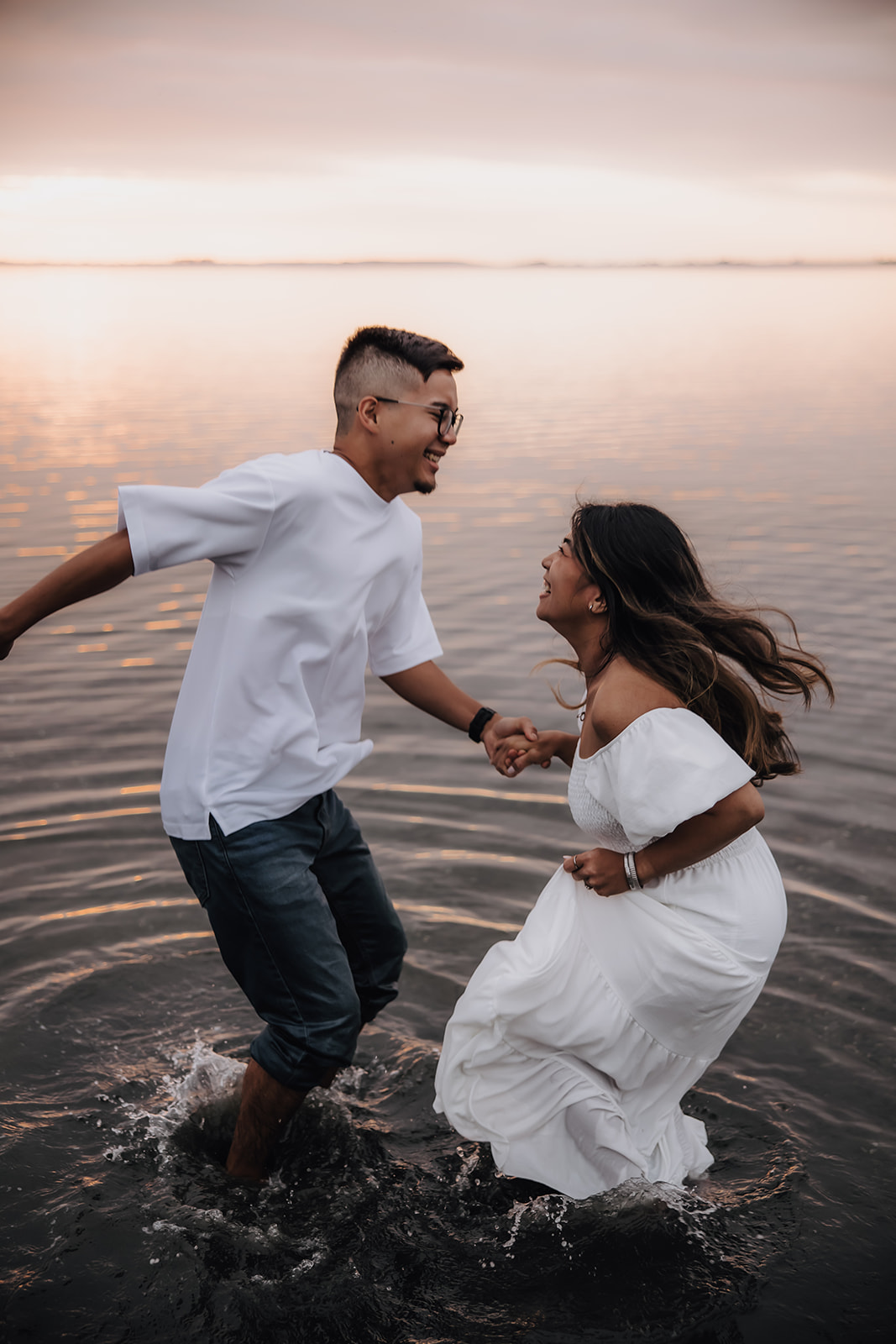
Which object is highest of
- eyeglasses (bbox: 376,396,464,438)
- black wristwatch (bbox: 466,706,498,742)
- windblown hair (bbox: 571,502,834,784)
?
eyeglasses (bbox: 376,396,464,438)

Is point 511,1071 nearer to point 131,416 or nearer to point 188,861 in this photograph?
point 188,861

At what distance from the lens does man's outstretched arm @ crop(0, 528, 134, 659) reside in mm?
3443

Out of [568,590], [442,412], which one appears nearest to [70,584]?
[442,412]

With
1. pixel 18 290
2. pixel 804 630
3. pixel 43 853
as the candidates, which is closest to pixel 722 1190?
pixel 43 853

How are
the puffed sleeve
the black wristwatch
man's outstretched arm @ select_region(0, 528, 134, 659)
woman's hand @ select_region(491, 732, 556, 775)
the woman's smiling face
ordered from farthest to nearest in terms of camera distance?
the black wristwatch
woman's hand @ select_region(491, 732, 556, 775)
the woman's smiling face
the puffed sleeve
man's outstretched arm @ select_region(0, 528, 134, 659)

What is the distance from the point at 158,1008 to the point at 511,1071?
2.09 metres

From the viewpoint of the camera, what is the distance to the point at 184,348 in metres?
51.6

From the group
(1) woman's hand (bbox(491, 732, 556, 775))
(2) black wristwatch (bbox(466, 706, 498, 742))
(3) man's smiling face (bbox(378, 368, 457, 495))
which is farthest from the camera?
(2) black wristwatch (bbox(466, 706, 498, 742))

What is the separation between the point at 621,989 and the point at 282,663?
1.50 meters

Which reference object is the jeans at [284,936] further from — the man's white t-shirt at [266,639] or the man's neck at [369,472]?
the man's neck at [369,472]

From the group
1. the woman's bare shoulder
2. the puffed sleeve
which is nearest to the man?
the woman's bare shoulder

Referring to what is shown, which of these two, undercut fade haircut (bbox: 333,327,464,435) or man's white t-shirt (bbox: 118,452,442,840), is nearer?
man's white t-shirt (bbox: 118,452,442,840)

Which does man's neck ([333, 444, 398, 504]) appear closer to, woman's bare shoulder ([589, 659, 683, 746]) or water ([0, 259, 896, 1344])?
woman's bare shoulder ([589, 659, 683, 746])

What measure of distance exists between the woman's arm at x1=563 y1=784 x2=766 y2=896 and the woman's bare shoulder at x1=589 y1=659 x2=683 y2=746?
0.35 meters
